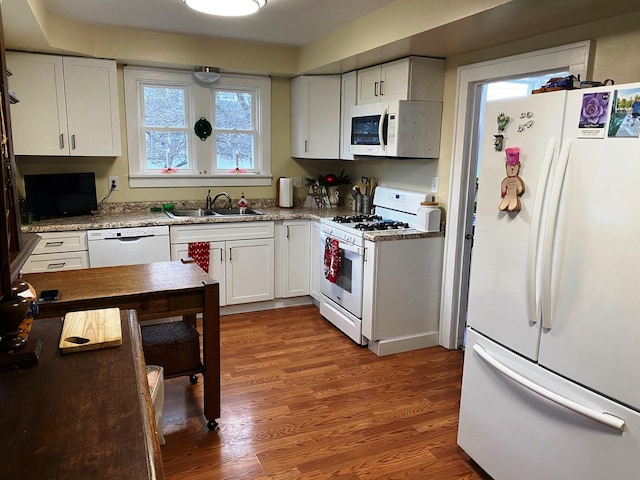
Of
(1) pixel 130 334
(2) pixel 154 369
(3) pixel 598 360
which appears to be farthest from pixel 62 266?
(3) pixel 598 360

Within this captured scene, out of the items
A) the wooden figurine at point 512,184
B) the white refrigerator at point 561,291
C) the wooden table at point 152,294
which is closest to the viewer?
the white refrigerator at point 561,291

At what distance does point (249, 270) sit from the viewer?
4.29 meters

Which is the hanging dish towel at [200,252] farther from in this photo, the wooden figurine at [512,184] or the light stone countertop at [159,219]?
the wooden figurine at [512,184]

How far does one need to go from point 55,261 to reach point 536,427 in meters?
3.36

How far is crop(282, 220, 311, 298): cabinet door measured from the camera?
14.4 ft

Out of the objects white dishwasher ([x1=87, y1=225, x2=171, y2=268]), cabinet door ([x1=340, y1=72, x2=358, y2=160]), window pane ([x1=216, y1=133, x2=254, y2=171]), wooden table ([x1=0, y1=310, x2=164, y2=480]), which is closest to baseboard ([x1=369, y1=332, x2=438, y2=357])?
cabinet door ([x1=340, y1=72, x2=358, y2=160])

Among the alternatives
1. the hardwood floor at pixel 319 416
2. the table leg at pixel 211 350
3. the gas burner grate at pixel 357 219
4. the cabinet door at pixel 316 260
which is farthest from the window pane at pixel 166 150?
the table leg at pixel 211 350

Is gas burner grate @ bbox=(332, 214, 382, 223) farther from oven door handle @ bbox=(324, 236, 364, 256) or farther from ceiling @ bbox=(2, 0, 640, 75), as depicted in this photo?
ceiling @ bbox=(2, 0, 640, 75)

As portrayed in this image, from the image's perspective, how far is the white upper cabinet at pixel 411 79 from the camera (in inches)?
134

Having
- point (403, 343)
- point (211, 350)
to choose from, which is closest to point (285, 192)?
point (403, 343)

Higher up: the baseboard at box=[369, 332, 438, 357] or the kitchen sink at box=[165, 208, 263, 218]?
the kitchen sink at box=[165, 208, 263, 218]

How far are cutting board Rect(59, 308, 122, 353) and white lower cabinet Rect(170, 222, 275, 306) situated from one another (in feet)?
7.92

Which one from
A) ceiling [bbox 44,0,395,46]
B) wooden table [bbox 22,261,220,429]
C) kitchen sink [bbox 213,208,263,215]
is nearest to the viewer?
wooden table [bbox 22,261,220,429]

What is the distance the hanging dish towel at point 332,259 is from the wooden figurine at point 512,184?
74.9 inches
